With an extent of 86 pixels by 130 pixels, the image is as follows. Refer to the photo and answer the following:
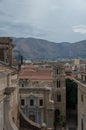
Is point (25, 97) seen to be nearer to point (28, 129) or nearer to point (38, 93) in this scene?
point (38, 93)

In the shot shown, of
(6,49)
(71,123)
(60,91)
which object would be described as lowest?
(71,123)

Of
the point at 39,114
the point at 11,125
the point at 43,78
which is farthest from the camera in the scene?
the point at 43,78

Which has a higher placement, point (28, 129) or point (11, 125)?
point (11, 125)

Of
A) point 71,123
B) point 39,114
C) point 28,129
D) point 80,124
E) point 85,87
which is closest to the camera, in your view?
point 85,87

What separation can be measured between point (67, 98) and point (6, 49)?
140ft

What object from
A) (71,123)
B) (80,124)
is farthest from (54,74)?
(80,124)

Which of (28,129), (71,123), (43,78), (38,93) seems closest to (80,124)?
(28,129)

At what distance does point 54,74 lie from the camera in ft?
202

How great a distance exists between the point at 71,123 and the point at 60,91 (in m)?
7.43

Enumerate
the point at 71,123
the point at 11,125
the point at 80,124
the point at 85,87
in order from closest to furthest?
the point at 11,125, the point at 85,87, the point at 80,124, the point at 71,123

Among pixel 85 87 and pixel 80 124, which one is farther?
pixel 80 124

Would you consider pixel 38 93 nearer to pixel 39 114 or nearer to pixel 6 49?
pixel 39 114

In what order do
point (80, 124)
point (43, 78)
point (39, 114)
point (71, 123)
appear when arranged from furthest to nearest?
point (43, 78) < point (71, 123) < point (39, 114) < point (80, 124)

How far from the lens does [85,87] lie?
15.9 metres
